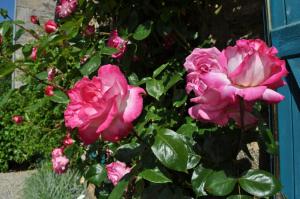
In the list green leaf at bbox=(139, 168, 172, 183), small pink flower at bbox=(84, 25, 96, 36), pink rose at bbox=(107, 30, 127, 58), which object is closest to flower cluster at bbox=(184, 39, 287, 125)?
green leaf at bbox=(139, 168, 172, 183)

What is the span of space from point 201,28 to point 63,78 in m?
0.89

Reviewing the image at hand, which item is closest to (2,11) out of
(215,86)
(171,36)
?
(171,36)

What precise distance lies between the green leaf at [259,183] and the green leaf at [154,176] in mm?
210

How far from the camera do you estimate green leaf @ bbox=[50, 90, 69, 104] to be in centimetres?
188

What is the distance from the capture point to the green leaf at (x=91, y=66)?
1686mm

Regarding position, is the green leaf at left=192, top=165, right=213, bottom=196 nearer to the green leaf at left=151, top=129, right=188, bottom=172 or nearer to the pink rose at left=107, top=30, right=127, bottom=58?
the green leaf at left=151, top=129, right=188, bottom=172

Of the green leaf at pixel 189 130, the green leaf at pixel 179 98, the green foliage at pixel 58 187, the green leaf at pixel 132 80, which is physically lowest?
the green foliage at pixel 58 187

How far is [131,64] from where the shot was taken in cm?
208

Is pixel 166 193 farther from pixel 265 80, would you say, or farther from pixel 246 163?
pixel 265 80

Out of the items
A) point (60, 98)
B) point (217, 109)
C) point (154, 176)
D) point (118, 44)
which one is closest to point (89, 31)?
point (118, 44)

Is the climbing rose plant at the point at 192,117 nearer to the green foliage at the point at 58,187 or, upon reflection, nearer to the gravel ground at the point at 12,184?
the green foliage at the point at 58,187

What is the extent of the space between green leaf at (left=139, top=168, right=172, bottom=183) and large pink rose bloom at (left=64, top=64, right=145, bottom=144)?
0.19 meters

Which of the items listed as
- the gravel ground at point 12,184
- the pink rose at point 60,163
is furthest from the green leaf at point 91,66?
the gravel ground at point 12,184

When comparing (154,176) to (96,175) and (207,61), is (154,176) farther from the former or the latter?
(96,175)
